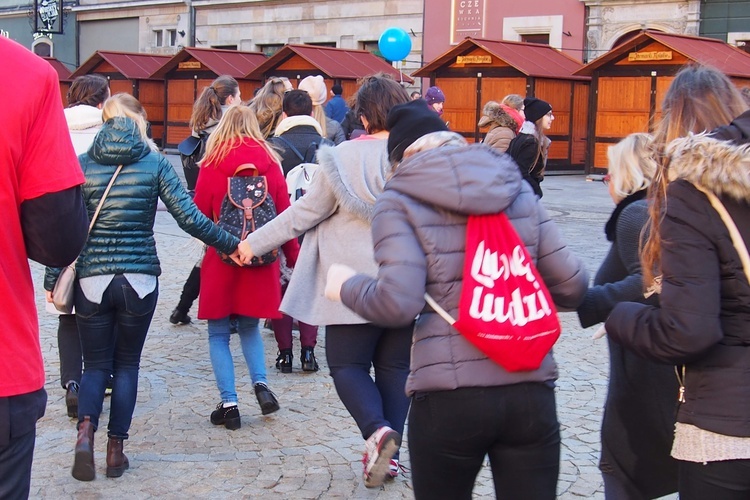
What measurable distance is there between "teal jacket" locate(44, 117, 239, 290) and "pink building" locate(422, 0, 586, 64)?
74.2 ft

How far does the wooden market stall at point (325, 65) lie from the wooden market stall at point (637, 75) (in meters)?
4.81

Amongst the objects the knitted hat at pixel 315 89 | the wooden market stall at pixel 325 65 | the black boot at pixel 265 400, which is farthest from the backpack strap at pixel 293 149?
the wooden market stall at pixel 325 65

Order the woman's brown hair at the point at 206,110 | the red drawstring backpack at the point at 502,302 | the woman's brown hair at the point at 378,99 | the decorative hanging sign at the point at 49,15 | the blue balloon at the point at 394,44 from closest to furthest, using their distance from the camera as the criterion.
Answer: the red drawstring backpack at the point at 502,302 → the woman's brown hair at the point at 378,99 → the woman's brown hair at the point at 206,110 → the blue balloon at the point at 394,44 → the decorative hanging sign at the point at 49,15

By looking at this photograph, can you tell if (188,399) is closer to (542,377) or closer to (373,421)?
(373,421)

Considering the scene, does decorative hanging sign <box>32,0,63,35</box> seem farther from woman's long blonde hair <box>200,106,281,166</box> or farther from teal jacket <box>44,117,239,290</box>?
teal jacket <box>44,117,239,290</box>

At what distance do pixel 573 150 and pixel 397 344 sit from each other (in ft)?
63.6

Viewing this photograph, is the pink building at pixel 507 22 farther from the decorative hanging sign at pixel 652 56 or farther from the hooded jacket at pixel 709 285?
the hooded jacket at pixel 709 285

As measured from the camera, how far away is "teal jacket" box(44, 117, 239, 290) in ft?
14.9

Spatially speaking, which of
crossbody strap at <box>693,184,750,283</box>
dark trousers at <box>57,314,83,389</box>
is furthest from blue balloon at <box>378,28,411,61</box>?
crossbody strap at <box>693,184,750,283</box>

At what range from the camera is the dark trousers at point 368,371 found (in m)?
4.33

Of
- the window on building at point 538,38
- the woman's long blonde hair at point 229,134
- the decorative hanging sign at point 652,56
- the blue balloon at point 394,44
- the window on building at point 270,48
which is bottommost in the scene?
the woman's long blonde hair at point 229,134

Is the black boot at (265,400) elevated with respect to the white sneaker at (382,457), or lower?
lower

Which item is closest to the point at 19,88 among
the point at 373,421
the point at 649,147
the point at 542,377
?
the point at 542,377

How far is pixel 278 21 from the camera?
3316 centimetres
